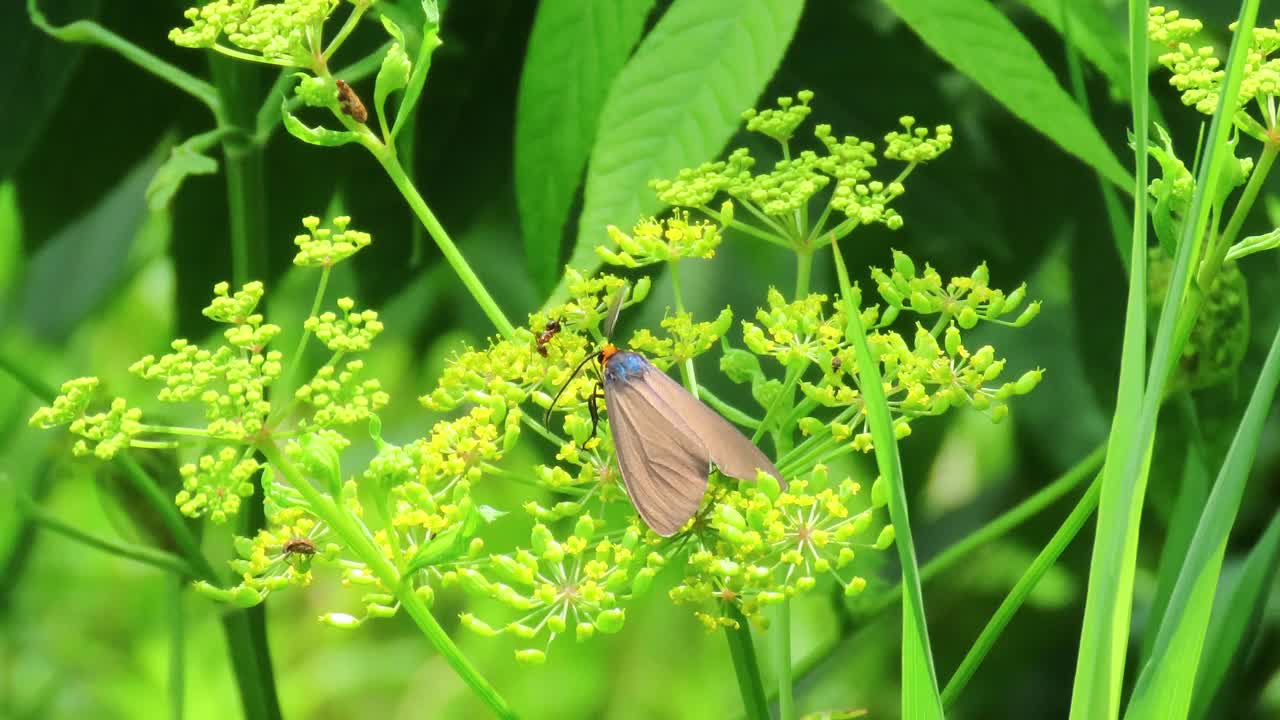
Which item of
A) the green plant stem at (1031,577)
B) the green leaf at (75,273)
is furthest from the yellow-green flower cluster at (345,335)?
the green leaf at (75,273)

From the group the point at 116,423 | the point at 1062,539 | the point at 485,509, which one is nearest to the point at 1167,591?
A: the point at 1062,539

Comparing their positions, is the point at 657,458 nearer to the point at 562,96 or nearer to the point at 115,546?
the point at 562,96

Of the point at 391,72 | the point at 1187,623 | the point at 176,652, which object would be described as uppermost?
the point at 391,72

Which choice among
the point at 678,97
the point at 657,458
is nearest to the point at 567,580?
the point at 657,458

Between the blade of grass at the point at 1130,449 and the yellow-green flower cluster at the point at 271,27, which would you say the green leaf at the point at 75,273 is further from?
the blade of grass at the point at 1130,449

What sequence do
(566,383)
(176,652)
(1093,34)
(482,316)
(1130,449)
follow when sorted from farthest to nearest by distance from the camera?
(482,316) → (176,652) → (1093,34) → (566,383) → (1130,449)

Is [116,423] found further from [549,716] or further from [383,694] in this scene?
[383,694]

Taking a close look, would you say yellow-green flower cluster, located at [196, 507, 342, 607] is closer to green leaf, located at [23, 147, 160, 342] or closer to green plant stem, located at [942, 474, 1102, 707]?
green plant stem, located at [942, 474, 1102, 707]
